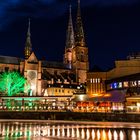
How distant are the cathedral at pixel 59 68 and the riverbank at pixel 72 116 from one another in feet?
152

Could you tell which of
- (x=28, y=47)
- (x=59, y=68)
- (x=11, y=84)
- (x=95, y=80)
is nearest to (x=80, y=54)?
(x=59, y=68)

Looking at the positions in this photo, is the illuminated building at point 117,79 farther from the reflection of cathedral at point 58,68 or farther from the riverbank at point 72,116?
the reflection of cathedral at point 58,68

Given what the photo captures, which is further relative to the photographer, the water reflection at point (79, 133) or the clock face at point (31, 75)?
the clock face at point (31, 75)

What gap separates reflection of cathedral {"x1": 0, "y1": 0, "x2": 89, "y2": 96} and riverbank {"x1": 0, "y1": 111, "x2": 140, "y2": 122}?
4734 centimetres

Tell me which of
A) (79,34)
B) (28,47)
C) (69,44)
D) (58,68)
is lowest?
(58,68)

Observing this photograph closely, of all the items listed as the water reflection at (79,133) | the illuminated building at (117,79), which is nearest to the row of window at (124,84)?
the illuminated building at (117,79)

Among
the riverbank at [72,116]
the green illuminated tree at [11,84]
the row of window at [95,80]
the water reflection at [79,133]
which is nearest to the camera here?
the water reflection at [79,133]

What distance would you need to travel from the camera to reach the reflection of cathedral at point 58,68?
12619 centimetres

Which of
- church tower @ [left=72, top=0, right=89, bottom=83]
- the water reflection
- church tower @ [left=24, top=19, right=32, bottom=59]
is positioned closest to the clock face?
church tower @ [left=24, top=19, right=32, bottom=59]

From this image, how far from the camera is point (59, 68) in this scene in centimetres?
15012

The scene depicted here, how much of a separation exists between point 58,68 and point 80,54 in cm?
1353

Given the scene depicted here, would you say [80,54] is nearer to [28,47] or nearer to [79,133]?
[28,47]

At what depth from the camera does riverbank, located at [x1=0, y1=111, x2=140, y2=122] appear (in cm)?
5662

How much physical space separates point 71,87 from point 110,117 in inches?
2980
